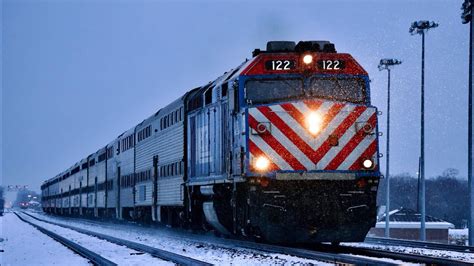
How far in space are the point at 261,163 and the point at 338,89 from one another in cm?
219

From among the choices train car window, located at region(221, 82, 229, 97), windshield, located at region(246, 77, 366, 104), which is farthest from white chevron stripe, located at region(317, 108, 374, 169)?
train car window, located at region(221, 82, 229, 97)

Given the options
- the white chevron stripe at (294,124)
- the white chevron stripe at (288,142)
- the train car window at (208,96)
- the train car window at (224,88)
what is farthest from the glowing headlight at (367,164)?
the train car window at (208,96)

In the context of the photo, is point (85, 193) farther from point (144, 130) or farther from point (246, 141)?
point (246, 141)

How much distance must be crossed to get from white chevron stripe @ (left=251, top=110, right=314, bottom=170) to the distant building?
45.0 metres

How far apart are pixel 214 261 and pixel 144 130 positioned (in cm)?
1774

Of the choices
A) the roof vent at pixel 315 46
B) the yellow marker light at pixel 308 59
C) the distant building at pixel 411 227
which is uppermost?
the roof vent at pixel 315 46

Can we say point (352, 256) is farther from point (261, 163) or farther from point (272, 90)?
point (272, 90)

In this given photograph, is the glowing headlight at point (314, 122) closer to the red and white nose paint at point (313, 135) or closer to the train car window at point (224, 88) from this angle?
the red and white nose paint at point (313, 135)

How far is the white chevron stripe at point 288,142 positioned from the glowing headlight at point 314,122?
0.32 meters

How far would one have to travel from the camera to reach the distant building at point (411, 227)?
191 ft

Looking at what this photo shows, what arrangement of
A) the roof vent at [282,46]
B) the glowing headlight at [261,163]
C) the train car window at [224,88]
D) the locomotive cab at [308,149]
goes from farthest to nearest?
1. the train car window at [224,88]
2. the roof vent at [282,46]
3. the glowing headlight at [261,163]
4. the locomotive cab at [308,149]

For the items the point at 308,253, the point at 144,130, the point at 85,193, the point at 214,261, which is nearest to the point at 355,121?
the point at 308,253

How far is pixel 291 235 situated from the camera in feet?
44.0

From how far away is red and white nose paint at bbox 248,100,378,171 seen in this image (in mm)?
13672
